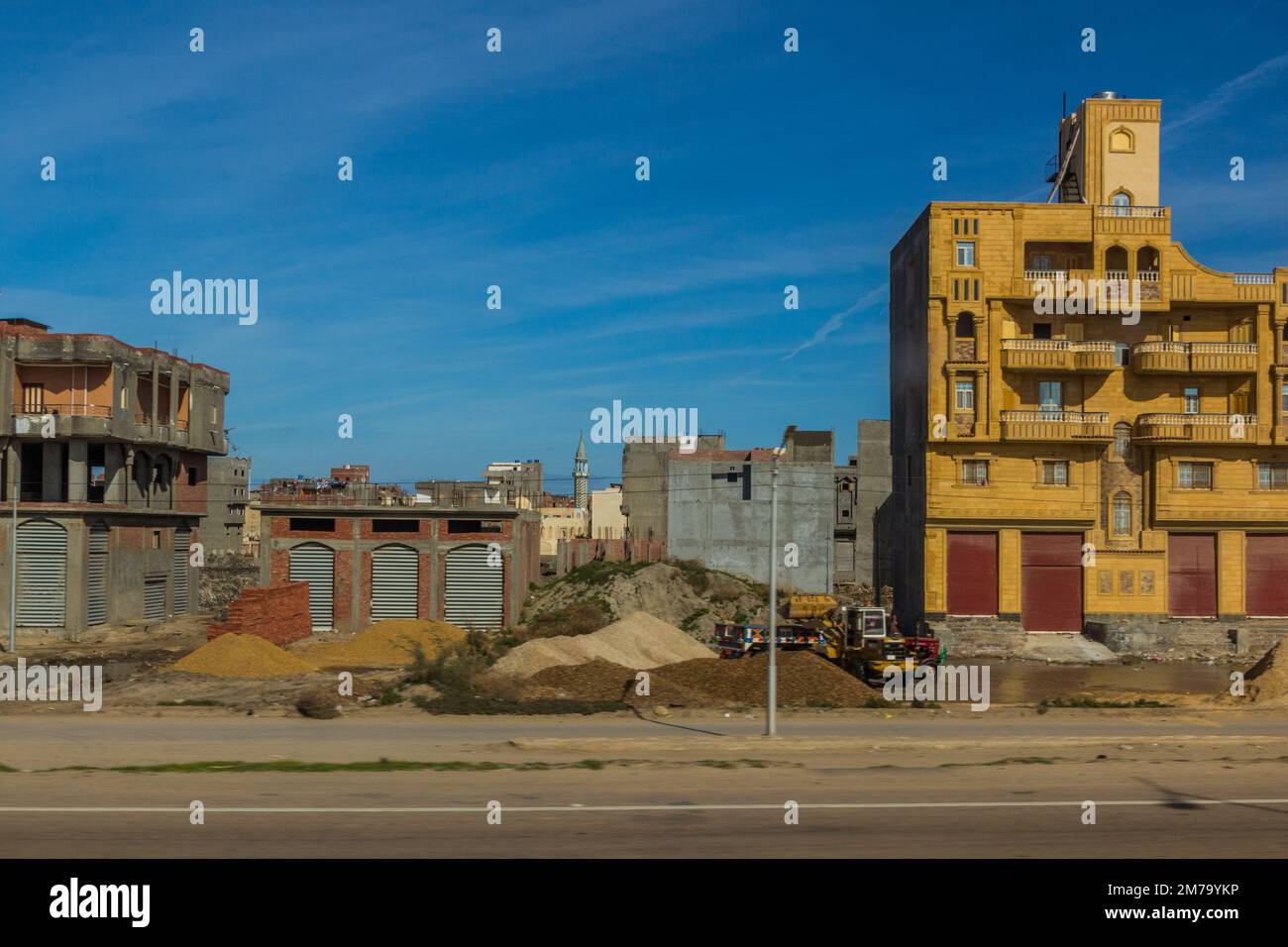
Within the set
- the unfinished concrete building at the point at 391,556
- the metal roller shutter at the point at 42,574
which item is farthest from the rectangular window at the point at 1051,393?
the metal roller shutter at the point at 42,574

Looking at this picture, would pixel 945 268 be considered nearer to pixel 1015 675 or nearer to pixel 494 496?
pixel 1015 675

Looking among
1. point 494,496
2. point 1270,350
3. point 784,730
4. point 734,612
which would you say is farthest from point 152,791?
point 1270,350

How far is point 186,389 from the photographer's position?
188 feet

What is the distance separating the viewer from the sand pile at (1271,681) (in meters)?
34.2

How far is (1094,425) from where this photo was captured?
162 feet

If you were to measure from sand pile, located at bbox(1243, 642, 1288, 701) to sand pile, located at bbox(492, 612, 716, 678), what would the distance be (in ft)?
61.9

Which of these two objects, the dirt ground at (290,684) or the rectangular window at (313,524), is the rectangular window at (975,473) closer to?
the dirt ground at (290,684)

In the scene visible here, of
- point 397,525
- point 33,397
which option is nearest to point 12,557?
point 33,397

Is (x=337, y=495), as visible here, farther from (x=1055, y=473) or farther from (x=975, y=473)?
(x=1055, y=473)

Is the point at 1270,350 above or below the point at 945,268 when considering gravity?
below

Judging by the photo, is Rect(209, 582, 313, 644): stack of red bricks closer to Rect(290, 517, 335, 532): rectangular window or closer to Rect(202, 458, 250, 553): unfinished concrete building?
Rect(290, 517, 335, 532): rectangular window

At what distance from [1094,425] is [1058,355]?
3.84 m
